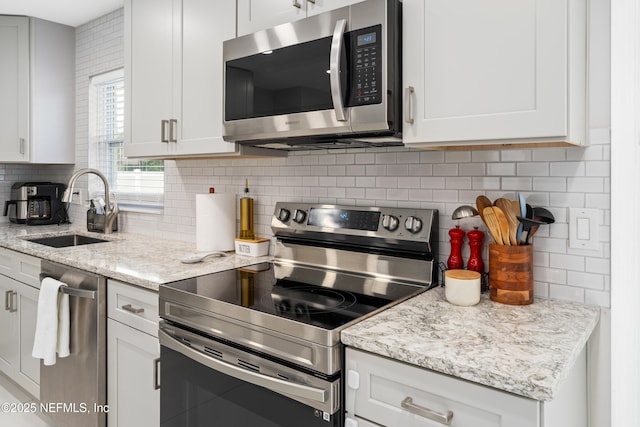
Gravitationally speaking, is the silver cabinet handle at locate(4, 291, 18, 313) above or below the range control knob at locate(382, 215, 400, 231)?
below

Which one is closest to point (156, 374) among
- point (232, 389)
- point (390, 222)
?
point (232, 389)

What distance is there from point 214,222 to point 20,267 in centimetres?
120

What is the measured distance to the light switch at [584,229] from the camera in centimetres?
134

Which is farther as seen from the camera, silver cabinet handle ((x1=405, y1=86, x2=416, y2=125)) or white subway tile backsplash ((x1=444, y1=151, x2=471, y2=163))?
white subway tile backsplash ((x1=444, y1=151, x2=471, y2=163))

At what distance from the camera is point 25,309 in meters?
2.50

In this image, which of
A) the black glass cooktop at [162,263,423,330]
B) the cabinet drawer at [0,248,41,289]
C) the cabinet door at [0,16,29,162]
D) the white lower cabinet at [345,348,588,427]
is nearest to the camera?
the white lower cabinet at [345,348,588,427]

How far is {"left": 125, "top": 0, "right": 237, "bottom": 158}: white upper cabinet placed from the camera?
1976 millimetres

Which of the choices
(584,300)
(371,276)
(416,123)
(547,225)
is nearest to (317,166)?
(371,276)

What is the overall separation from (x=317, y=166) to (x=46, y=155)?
2.44 metres

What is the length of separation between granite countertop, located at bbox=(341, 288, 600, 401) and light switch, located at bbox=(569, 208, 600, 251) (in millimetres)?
188

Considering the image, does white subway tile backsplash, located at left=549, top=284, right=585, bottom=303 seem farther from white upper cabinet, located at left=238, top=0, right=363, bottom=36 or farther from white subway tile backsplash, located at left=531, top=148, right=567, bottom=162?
white upper cabinet, located at left=238, top=0, right=363, bottom=36

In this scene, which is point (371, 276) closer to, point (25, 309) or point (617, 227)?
point (617, 227)

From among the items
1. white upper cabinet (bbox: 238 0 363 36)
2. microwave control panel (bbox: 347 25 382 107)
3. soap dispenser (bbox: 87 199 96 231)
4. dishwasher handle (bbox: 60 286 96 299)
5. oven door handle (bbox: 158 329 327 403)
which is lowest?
oven door handle (bbox: 158 329 327 403)

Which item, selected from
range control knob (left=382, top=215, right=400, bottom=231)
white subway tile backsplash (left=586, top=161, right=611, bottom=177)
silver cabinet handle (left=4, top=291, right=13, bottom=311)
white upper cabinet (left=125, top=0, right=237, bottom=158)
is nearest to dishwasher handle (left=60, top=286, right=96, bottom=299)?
white upper cabinet (left=125, top=0, right=237, bottom=158)
